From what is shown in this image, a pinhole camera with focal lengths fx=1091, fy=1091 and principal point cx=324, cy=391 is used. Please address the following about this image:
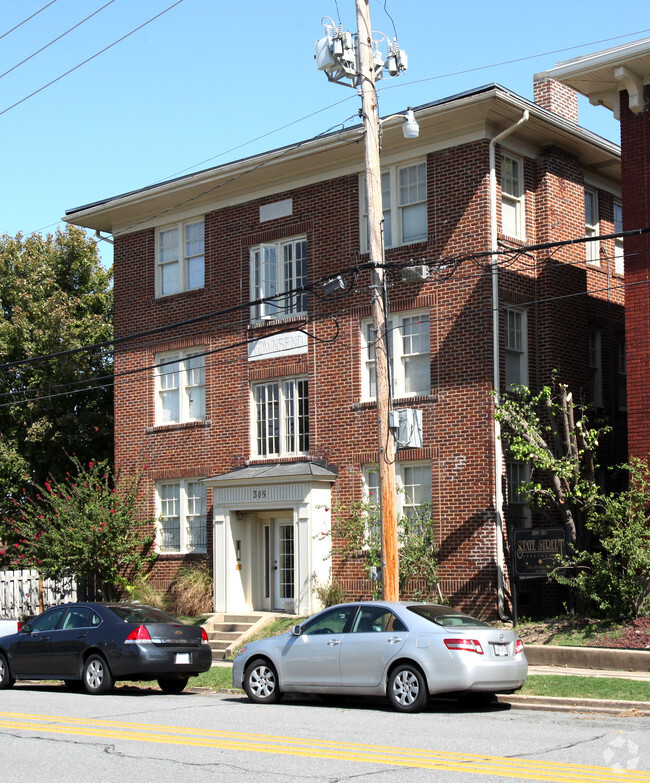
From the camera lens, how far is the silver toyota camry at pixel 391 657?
13641 mm

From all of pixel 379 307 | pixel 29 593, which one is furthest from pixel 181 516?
pixel 379 307

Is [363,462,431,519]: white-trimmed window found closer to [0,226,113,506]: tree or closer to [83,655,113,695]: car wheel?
[83,655,113,695]: car wheel

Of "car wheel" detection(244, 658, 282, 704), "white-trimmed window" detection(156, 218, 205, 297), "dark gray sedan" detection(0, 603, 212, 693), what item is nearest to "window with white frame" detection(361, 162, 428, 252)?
"white-trimmed window" detection(156, 218, 205, 297)

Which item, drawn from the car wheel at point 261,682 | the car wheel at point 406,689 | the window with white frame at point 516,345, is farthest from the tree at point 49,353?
the car wheel at point 406,689

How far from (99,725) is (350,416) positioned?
12.4 m

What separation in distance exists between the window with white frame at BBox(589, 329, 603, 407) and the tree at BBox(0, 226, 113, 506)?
14229mm

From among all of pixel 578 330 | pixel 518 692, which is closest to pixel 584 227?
pixel 578 330

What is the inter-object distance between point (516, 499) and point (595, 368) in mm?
4112

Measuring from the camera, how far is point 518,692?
15367mm

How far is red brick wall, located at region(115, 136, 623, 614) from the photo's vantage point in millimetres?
22500

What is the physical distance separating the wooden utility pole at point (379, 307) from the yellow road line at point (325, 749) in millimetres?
5670

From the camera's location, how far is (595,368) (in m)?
25.0

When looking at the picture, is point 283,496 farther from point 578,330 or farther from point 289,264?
point 578,330

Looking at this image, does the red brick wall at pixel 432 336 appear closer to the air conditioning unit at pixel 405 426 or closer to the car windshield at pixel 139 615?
the air conditioning unit at pixel 405 426
